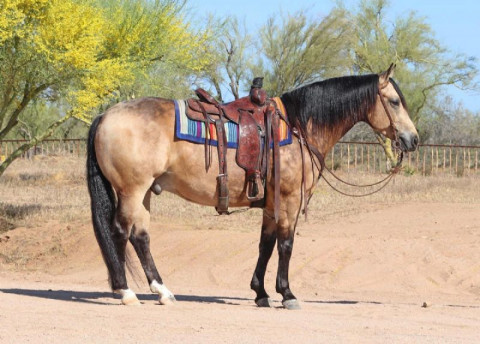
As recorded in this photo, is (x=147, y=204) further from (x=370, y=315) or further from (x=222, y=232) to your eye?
(x=222, y=232)

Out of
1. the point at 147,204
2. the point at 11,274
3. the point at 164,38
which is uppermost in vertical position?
the point at 164,38

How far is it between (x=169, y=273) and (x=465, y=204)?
6.96 metres

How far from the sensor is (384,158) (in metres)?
37.7

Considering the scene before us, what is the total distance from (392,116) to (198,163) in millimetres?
2278

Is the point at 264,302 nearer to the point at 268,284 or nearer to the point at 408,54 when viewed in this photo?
the point at 268,284

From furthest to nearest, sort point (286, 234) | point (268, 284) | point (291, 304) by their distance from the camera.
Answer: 1. point (268, 284)
2. point (286, 234)
3. point (291, 304)

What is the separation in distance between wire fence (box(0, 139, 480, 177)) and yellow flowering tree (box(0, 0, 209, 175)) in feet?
38.3

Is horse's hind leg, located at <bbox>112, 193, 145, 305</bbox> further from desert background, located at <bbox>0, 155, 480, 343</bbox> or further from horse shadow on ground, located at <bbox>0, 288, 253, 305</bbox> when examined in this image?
horse shadow on ground, located at <bbox>0, 288, 253, 305</bbox>

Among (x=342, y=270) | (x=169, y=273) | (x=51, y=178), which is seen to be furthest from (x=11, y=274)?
(x=51, y=178)

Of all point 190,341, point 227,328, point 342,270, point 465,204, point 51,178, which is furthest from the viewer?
point 51,178

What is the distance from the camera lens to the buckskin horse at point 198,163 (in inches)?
366

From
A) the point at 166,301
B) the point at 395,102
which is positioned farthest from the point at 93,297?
the point at 395,102

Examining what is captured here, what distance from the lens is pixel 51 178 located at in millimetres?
28156

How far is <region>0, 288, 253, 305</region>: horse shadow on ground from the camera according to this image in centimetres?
998
